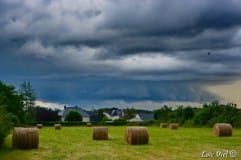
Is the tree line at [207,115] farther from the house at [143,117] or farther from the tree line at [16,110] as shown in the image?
the house at [143,117]

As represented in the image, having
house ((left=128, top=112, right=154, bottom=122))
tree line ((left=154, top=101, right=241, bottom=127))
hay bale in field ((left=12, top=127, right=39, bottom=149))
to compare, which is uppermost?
house ((left=128, top=112, right=154, bottom=122))

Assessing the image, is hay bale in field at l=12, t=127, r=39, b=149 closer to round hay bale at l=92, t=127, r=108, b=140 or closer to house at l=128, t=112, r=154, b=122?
round hay bale at l=92, t=127, r=108, b=140

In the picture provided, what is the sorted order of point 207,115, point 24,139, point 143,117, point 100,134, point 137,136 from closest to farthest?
point 24,139 → point 137,136 → point 100,134 → point 207,115 → point 143,117

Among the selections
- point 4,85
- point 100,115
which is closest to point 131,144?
point 4,85

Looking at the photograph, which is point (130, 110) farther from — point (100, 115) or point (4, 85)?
point (4, 85)

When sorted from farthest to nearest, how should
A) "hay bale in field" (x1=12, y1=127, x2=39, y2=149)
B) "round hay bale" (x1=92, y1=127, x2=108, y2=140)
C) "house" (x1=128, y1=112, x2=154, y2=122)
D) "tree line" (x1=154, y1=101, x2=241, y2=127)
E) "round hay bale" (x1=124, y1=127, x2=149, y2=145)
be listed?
"house" (x1=128, y1=112, x2=154, y2=122)
"tree line" (x1=154, y1=101, x2=241, y2=127)
"round hay bale" (x1=92, y1=127, x2=108, y2=140)
"round hay bale" (x1=124, y1=127, x2=149, y2=145)
"hay bale in field" (x1=12, y1=127, x2=39, y2=149)

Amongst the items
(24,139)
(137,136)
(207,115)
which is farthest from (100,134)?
(207,115)

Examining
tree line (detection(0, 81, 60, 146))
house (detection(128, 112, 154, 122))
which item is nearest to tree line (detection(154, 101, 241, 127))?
tree line (detection(0, 81, 60, 146))

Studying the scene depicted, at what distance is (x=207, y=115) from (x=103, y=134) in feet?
131

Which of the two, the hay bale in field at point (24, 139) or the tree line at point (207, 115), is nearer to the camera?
the hay bale in field at point (24, 139)

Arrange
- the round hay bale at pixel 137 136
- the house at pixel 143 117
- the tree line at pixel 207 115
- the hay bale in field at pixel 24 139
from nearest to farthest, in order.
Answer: the hay bale in field at pixel 24 139 < the round hay bale at pixel 137 136 < the tree line at pixel 207 115 < the house at pixel 143 117

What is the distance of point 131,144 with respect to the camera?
30.5m

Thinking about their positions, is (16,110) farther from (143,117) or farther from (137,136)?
(143,117)

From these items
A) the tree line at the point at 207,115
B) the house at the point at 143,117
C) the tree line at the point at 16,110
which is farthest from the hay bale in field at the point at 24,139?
the house at the point at 143,117
